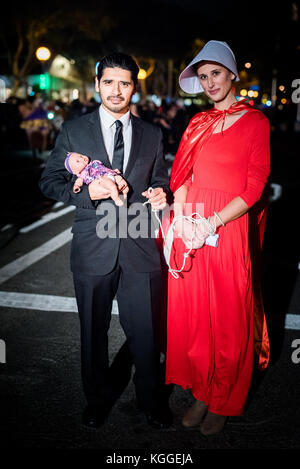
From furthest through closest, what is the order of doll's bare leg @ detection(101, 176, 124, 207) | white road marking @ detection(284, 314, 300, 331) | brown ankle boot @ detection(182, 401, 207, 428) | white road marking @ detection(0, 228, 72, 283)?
white road marking @ detection(0, 228, 72, 283), white road marking @ detection(284, 314, 300, 331), brown ankle boot @ detection(182, 401, 207, 428), doll's bare leg @ detection(101, 176, 124, 207)

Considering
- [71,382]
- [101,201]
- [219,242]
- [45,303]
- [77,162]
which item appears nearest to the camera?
[77,162]

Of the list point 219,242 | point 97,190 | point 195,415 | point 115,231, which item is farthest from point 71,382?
point 97,190

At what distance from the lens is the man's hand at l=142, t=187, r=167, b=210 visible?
106 inches

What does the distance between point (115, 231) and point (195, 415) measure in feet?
4.69

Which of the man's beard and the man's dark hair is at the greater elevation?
the man's dark hair

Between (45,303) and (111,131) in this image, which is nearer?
(111,131)

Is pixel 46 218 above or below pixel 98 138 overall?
below

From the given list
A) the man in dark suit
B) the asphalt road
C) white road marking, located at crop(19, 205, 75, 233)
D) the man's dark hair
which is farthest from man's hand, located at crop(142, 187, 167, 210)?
white road marking, located at crop(19, 205, 75, 233)

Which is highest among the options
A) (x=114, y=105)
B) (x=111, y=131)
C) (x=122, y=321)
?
(x=114, y=105)

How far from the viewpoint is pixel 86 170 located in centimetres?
253

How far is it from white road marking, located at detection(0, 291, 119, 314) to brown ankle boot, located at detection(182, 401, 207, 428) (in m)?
1.90

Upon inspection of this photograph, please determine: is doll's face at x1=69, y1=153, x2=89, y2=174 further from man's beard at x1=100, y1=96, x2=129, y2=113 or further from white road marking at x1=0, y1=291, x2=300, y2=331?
white road marking at x1=0, y1=291, x2=300, y2=331

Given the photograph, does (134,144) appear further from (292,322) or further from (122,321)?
(292,322)

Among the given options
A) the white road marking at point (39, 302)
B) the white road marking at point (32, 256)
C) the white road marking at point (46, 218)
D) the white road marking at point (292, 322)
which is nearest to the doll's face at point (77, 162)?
the white road marking at point (39, 302)
